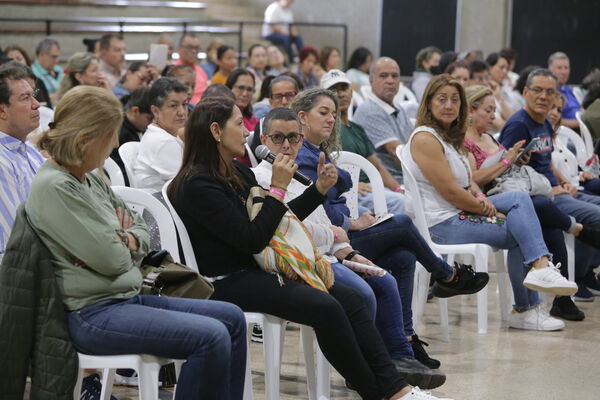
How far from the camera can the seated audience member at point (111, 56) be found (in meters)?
7.55

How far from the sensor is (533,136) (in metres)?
5.34

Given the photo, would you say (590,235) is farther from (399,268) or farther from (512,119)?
(399,268)

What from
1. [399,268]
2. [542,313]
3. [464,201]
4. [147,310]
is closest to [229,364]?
[147,310]

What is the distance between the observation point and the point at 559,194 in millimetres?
5539

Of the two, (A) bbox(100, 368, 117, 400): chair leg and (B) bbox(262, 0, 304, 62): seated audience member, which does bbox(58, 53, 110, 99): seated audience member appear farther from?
(B) bbox(262, 0, 304, 62): seated audience member

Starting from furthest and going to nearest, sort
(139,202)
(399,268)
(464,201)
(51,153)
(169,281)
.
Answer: (464,201), (399,268), (139,202), (169,281), (51,153)

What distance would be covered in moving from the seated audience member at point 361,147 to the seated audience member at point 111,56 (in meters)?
2.62

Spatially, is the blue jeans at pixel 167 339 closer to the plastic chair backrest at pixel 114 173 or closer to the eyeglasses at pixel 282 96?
the plastic chair backrest at pixel 114 173

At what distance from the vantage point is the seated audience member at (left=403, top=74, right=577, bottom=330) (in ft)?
15.1

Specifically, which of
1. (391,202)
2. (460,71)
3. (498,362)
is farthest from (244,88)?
(498,362)

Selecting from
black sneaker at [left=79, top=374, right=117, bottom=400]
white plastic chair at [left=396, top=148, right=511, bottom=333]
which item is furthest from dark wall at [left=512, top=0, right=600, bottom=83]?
black sneaker at [left=79, top=374, right=117, bottom=400]

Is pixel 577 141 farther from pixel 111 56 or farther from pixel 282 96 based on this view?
pixel 111 56

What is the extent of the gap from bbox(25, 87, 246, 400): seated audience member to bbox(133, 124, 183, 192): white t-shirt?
58.7 inches

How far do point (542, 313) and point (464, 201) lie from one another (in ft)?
2.40
